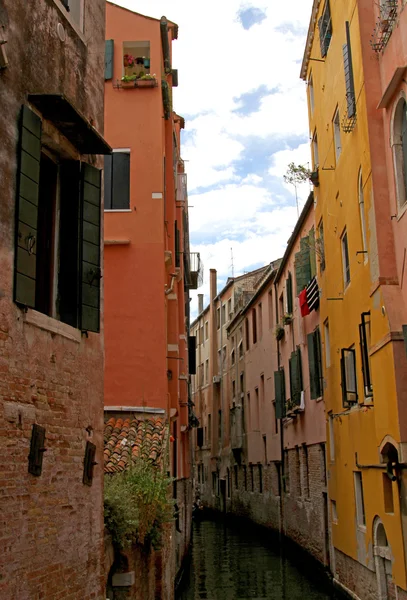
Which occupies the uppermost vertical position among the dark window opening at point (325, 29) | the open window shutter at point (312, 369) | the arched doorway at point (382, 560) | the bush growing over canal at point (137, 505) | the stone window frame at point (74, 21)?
the dark window opening at point (325, 29)

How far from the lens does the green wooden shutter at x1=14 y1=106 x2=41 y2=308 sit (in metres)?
5.80

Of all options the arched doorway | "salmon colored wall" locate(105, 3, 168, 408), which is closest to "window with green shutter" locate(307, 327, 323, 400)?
"salmon colored wall" locate(105, 3, 168, 408)

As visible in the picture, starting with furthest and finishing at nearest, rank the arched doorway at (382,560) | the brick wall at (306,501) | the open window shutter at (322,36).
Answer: the brick wall at (306,501) < the open window shutter at (322,36) < the arched doorway at (382,560)

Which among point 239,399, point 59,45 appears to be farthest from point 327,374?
Result: point 239,399

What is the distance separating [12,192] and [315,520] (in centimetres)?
1607

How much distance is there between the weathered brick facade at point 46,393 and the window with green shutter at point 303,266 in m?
13.4

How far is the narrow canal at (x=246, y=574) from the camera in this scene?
1722 cm

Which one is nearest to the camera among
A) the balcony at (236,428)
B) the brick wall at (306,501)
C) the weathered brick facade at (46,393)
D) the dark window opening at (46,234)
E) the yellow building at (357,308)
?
the weathered brick facade at (46,393)

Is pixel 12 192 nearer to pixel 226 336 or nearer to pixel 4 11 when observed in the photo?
pixel 4 11

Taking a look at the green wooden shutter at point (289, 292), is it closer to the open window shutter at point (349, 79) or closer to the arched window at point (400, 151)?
the open window shutter at point (349, 79)

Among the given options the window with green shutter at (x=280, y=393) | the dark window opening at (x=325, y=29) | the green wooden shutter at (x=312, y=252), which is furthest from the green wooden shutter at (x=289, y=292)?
the dark window opening at (x=325, y=29)

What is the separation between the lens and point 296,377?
22000 millimetres

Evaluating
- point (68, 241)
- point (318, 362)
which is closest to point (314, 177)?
point (318, 362)

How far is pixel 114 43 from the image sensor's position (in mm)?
15172
